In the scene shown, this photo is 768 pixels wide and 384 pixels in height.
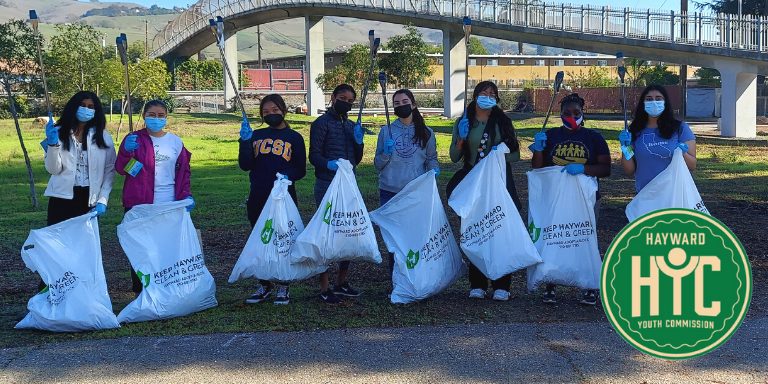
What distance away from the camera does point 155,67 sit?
1283 inches

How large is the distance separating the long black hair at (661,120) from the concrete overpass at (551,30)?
22.4m

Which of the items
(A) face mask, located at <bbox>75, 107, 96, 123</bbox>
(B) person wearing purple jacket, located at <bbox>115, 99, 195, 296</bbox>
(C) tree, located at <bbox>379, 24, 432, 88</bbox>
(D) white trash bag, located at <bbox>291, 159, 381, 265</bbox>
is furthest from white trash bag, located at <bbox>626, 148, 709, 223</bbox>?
(C) tree, located at <bbox>379, 24, 432, 88</bbox>

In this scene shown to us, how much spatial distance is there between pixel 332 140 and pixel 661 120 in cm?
240

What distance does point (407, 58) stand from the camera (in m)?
34.9

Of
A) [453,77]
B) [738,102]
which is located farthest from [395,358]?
[453,77]

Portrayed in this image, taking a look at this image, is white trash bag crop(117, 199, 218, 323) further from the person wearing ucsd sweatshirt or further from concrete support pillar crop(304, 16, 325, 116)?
concrete support pillar crop(304, 16, 325, 116)

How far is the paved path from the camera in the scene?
14.0 feet

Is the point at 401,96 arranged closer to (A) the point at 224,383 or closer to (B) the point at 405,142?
(B) the point at 405,142

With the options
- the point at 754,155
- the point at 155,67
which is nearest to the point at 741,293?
Result: the point at 754,155

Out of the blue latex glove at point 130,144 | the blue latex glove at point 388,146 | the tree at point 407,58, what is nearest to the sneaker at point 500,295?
the blue latex glove at point 388,146

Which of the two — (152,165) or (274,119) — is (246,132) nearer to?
(274,119)

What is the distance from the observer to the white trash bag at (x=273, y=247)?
5641mm

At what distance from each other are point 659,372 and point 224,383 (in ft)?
7.81

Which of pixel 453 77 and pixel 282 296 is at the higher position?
pixel 453 77
